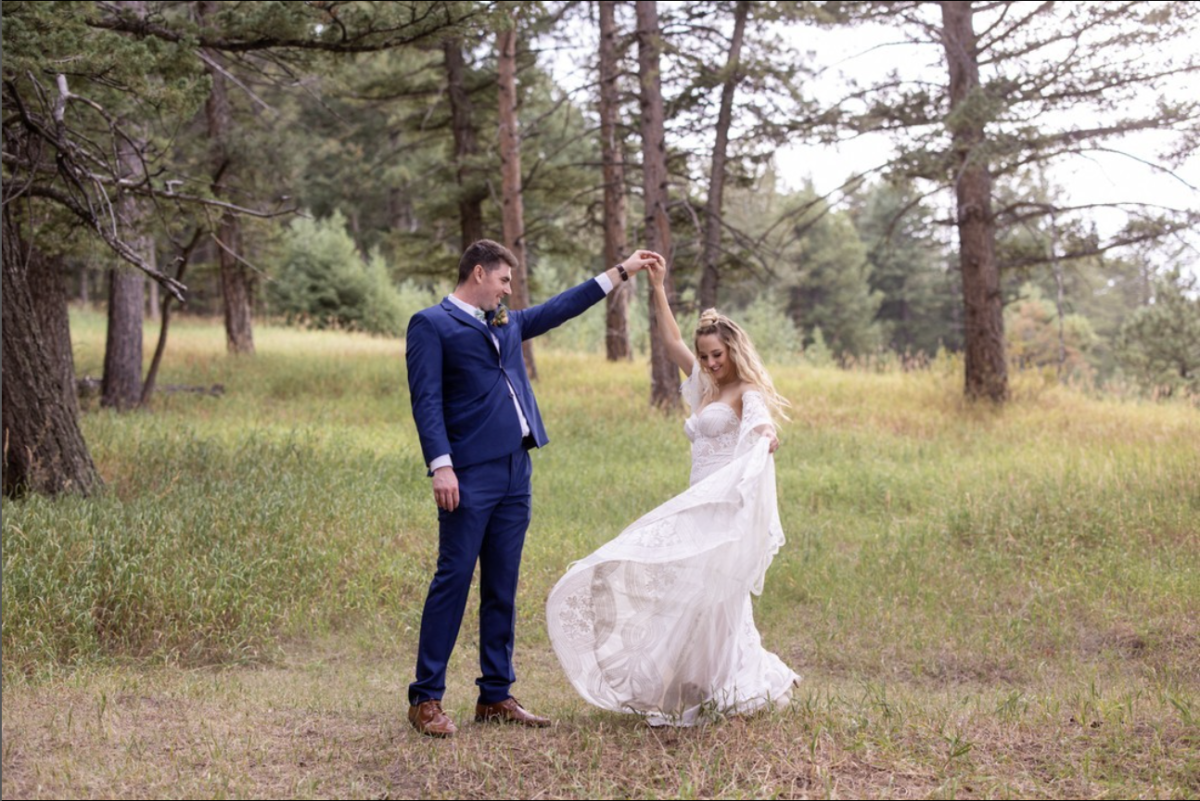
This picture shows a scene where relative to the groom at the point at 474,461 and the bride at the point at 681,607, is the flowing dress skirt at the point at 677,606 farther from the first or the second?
the groom at the point at 474,461

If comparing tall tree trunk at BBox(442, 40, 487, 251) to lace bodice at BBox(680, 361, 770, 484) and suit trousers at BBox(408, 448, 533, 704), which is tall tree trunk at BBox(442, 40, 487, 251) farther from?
suit trousers at BBox(408, 448, 533, 704)

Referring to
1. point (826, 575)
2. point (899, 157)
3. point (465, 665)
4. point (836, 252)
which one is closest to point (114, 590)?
point (465, 665)

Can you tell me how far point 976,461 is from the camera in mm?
12484

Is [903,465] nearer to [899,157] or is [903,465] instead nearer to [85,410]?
[899,157]

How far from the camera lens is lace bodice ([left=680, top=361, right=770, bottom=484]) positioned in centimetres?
588

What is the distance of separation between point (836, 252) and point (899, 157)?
40.8 meters

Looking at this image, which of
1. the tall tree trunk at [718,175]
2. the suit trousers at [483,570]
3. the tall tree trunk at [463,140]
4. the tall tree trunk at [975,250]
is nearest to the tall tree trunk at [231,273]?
the tall tree trunk at [463,140]

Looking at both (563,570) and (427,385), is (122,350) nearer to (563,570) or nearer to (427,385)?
(563,570)

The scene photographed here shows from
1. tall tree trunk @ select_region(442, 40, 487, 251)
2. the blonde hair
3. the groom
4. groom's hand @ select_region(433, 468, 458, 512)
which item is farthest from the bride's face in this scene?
tall tree trunk @ select_region(442, 40, 487, 251)

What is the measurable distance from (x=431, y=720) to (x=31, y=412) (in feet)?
19.1

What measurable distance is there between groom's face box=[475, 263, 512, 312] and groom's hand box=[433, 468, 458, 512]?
0.90m

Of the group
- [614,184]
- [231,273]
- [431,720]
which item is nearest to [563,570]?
[431,720]

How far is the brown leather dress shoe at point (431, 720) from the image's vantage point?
5.22m

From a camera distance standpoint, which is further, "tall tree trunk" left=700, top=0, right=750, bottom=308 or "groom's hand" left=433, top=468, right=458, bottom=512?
"tall tree trunk" left=700, top=0, right=750, bottom=308
